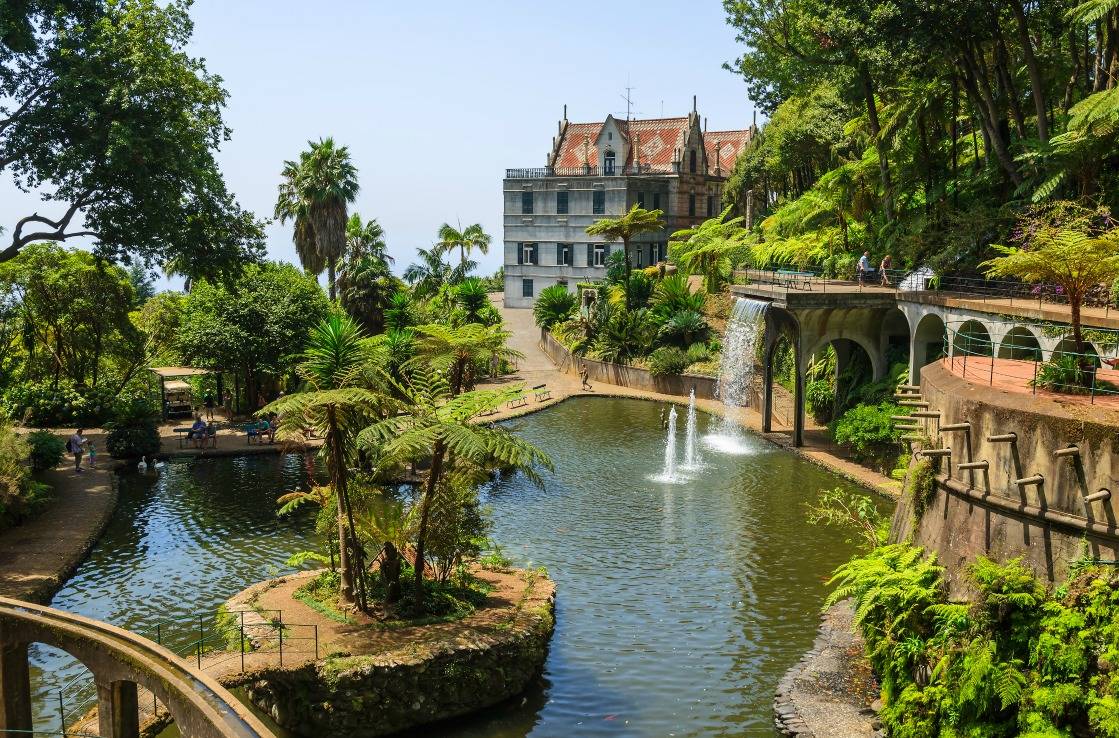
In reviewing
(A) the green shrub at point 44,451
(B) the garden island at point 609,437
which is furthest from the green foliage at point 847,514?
(A) the green shrub at point 44,451

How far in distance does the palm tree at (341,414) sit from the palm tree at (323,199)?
3524cm

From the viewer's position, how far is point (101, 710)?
12078mm

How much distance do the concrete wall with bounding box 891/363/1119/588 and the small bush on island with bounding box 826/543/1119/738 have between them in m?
0.38

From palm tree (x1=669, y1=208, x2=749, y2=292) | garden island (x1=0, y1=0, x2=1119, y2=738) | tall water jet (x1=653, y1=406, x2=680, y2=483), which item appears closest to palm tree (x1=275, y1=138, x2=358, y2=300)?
garden island (x1=0, y1=0, x2=1119, y2=738)

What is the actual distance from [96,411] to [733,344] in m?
23.7

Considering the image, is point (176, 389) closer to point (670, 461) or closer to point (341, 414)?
point (670, 461)

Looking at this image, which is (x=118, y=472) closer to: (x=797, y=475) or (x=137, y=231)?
(x=137, y=231)

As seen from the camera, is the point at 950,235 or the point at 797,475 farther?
the point at 950,235

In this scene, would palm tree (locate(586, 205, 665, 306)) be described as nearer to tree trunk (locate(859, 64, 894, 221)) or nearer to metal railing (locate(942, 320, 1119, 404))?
tree trunk (locate(859, 64, 894, 221))

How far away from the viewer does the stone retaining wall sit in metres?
14.3

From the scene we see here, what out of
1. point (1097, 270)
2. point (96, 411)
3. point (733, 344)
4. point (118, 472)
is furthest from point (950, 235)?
point (96, 411)

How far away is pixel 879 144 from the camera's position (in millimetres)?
36031

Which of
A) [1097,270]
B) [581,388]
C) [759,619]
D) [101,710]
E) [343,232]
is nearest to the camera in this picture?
[101,710]

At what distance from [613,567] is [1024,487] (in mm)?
9379
